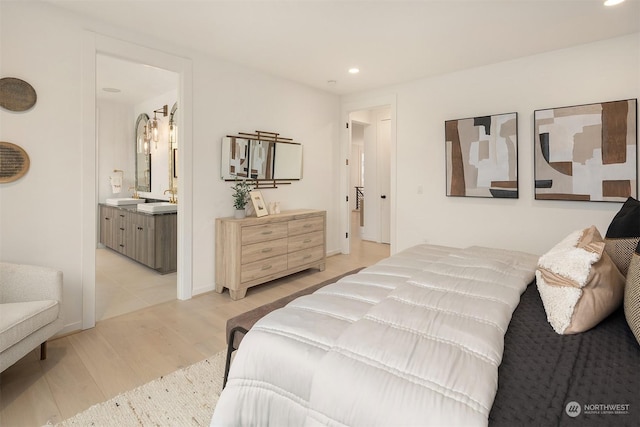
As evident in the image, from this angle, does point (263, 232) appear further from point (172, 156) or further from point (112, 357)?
point (172, 156)

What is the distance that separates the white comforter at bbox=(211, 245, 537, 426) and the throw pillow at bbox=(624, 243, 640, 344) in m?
0.38

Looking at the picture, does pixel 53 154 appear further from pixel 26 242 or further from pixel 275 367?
pixel 275 367

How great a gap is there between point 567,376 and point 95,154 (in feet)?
11.2

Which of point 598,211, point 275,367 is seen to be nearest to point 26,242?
point 275,367

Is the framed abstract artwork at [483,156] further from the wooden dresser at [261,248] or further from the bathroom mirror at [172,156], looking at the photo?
the bathroom mirror at [172,156]

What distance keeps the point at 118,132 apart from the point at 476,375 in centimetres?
684

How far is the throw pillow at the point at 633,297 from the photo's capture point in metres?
1.16

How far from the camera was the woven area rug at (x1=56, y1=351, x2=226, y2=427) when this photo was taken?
68.2 inches

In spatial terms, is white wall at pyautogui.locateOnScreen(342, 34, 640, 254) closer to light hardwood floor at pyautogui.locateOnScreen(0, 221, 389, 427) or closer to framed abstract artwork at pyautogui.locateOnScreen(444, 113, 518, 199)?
framed abstract artwork at pyautogui.locateOnScreen(444, 113, 518, 199)

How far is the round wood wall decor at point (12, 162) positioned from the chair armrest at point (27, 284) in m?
0.68

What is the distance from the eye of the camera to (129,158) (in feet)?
20.4

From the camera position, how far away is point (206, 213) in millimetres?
3723

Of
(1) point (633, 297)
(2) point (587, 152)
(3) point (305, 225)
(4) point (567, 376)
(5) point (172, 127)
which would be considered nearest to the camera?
(4) point (567, 376)

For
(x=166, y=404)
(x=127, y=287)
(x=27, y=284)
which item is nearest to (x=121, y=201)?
(x=127, y=287)
